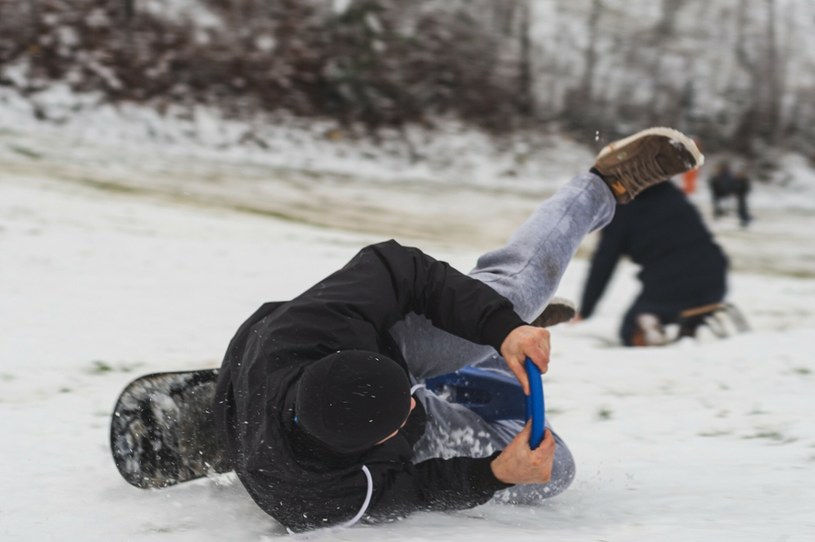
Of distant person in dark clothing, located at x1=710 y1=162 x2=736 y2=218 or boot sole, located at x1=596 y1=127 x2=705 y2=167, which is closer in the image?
boot sole, located at x1=596 y1=127 x2=705 y2=167

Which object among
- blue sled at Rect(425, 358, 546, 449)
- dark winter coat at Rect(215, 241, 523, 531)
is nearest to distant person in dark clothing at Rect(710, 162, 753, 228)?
blue sled at Rect(425, 358, 546, 449)

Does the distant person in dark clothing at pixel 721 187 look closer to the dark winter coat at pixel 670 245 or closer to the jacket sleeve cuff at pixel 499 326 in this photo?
the dark winter coat at pixel 670 245

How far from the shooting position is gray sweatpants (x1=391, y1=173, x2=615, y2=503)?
263 cm

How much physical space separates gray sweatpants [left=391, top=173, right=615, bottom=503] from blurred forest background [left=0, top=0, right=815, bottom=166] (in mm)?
11999

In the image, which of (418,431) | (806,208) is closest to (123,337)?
(418,431)

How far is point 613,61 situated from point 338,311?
52.0 feet

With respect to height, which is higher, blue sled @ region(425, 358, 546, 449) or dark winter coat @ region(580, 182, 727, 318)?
blue sled @ region(425, 358, 546, 449)

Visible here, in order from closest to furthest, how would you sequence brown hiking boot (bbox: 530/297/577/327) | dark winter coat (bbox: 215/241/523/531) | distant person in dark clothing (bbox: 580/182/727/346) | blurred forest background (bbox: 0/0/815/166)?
dark winter coat (bbox: 215/241/523/531)
brown hiking boot (bbox: 530/297/577/327)
distant person in dark clothing (bbox: 580/182/727/346)
blurred forest background (bbox: 0/0/815/166)

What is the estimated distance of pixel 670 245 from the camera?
5539mm

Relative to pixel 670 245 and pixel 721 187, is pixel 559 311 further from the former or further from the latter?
pixel 721 187

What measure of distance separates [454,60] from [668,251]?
11.5 m

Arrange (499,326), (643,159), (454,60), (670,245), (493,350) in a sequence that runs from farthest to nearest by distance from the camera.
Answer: (454,60)
(670,245)
(643,159)
(493,350)
(499,326)

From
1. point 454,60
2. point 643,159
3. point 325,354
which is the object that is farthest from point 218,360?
point 454,60

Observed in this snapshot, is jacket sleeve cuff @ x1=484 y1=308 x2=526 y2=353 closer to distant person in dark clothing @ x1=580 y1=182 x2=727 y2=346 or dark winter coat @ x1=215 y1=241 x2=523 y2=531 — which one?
dark winter coat @ x1=215 y1=241 x2=523 y2=531
